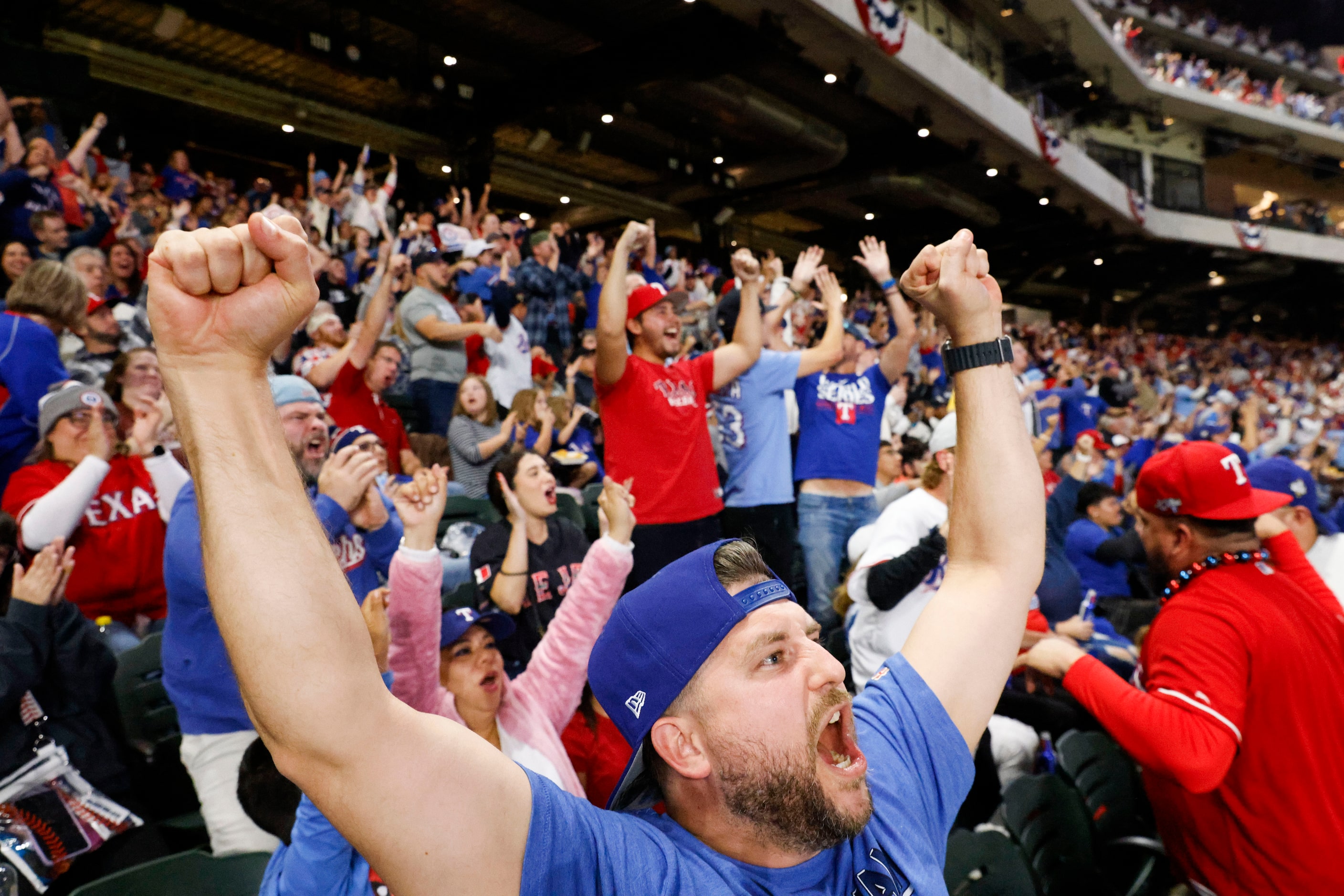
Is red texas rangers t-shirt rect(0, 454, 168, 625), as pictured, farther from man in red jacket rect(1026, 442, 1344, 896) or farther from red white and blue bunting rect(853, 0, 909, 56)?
red white and blue bunting rect(853, 0, 909, 56)

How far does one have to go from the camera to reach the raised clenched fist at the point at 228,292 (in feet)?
2.38

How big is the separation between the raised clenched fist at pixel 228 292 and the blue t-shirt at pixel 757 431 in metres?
3.04

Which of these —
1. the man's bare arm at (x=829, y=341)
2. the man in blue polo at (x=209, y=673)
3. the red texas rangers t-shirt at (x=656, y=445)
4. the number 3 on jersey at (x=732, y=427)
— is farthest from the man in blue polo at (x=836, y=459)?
the man in blue polo at (x=209, y=673)

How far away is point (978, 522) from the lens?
137 cm

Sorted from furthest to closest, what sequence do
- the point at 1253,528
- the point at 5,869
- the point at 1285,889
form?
1. the point at 1253,528
2. the point at 1285,889
3. the point at 5,869

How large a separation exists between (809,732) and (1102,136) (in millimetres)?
26444

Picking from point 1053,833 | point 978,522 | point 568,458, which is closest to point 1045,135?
point 568,458

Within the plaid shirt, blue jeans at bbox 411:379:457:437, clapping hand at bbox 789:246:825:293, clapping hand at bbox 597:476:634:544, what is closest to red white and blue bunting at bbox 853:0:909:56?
the plaid shirt

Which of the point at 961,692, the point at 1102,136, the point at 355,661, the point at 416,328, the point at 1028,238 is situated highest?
the point at 1102,136

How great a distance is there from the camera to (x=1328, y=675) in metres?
1.91

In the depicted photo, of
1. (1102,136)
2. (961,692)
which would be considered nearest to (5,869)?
(961,692)

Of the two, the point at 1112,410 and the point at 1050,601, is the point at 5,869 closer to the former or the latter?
the point at 1050,601

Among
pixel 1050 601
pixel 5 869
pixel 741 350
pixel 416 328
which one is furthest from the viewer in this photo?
pixel 416 328

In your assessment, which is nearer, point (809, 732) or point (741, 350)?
point (809, 732)
